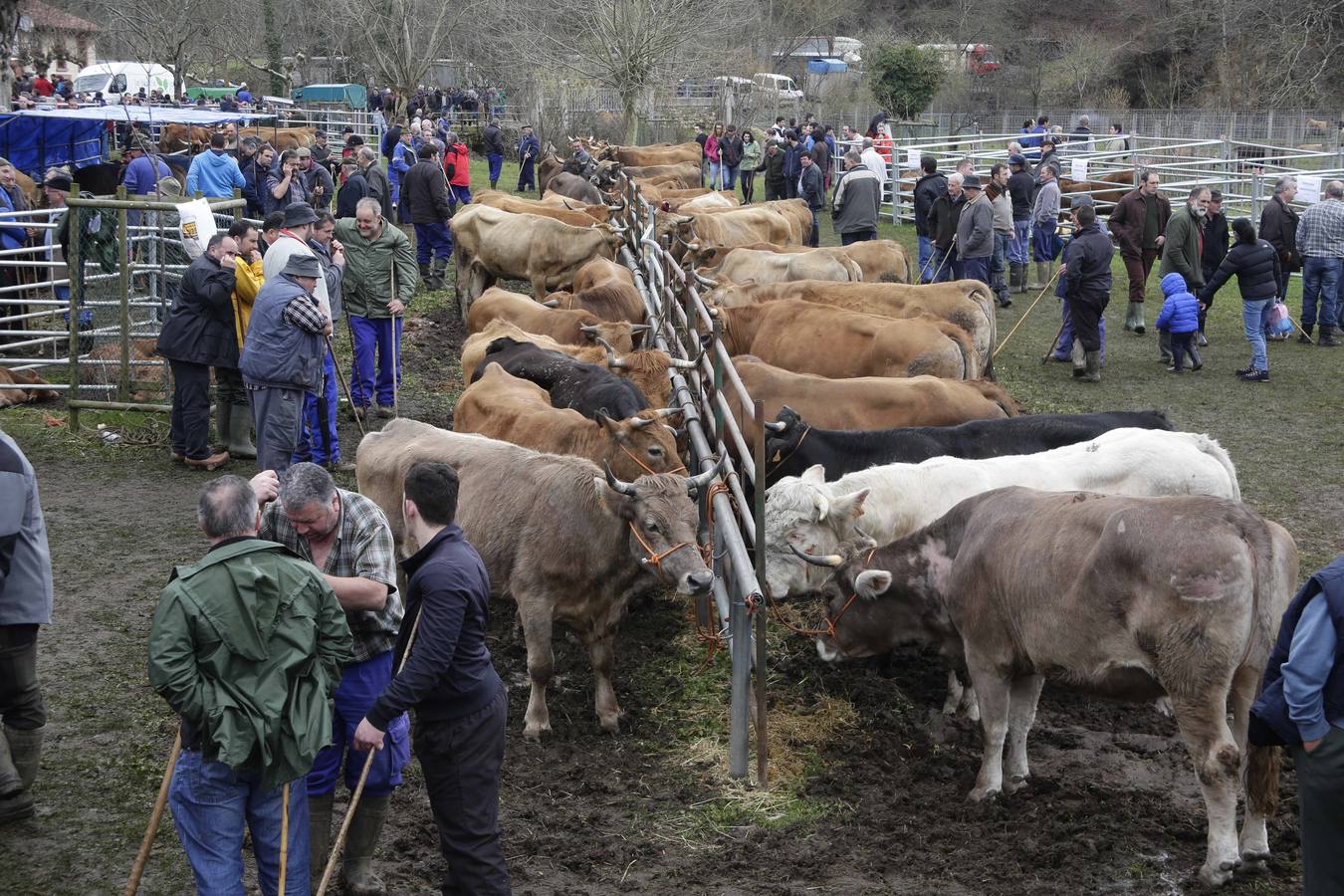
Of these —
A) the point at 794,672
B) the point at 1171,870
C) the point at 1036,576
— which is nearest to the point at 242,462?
the point at 794,672

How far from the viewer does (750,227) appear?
61.8 feet

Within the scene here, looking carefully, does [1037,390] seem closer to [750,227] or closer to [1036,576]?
[750,227]

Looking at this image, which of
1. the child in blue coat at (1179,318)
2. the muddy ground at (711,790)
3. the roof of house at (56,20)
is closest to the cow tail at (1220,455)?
the muddy ground at (711,790)

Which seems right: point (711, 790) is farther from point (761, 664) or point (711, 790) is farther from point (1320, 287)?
point (1320, 287)

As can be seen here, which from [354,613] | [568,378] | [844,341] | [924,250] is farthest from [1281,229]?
[354,613]

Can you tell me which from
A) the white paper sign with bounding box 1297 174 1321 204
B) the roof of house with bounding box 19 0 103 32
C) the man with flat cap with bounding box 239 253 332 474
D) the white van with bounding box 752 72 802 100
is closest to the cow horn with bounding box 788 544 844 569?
the man with flat cap with bounding box 239 253 332 474

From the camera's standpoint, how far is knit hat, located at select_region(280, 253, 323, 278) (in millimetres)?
8438

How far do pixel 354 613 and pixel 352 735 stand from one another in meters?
0.45

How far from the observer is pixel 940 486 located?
707 centimetres

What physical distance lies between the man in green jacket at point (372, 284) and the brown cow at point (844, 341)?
2.81 m

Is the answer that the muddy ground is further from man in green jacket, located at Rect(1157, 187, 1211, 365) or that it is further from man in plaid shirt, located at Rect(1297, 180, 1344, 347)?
man in plaid shirt, located at Rect(1297, 180, 1344, 347)

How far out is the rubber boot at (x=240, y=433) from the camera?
10289 millimetres

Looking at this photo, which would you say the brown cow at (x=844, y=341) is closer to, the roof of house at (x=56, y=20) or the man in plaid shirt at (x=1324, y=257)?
the man in plaid shirt at (x=1324, y=257)

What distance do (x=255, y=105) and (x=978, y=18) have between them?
113 ft
